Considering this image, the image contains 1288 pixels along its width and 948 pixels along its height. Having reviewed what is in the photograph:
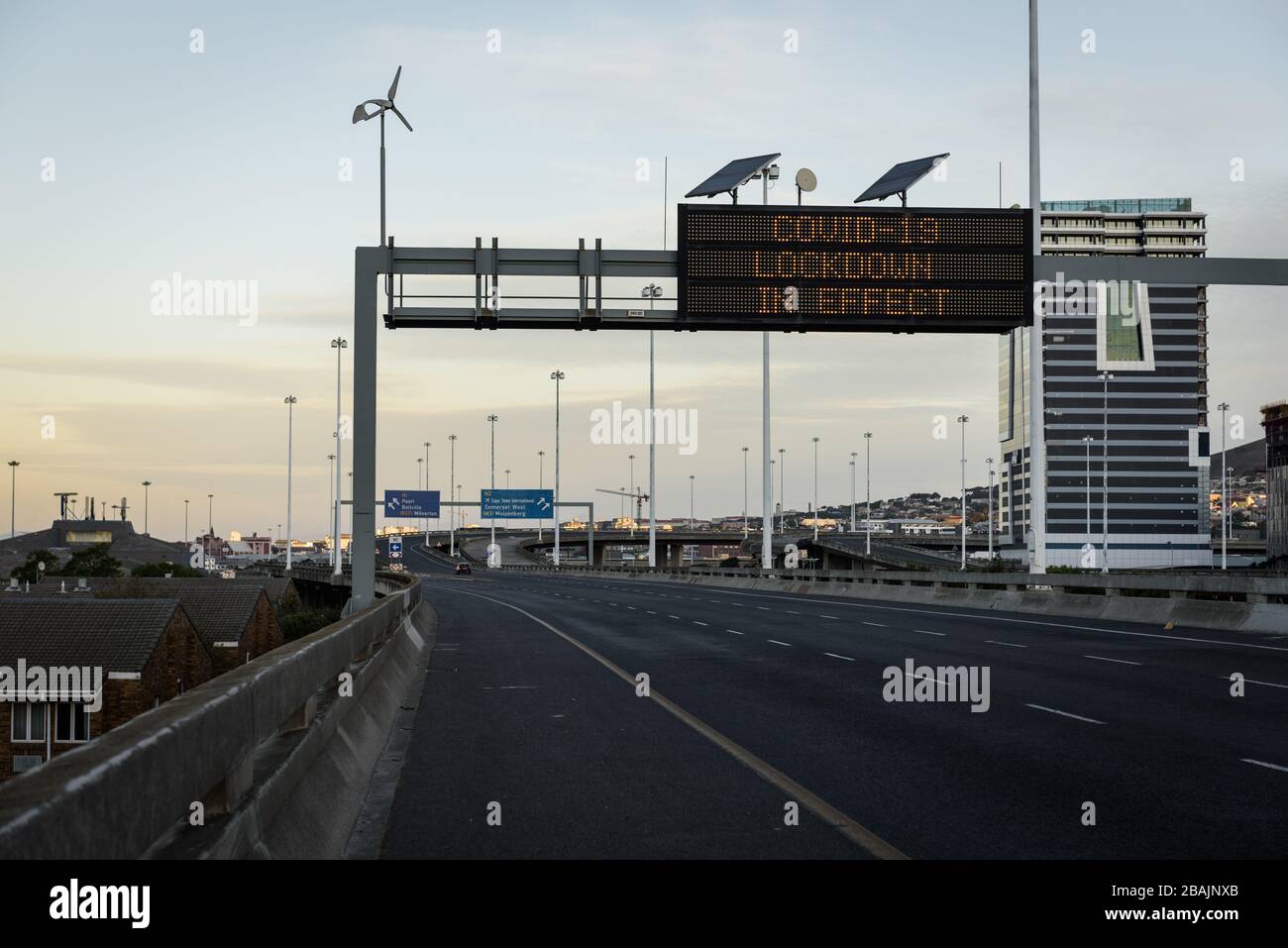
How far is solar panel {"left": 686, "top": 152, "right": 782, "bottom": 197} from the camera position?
26.5 metres

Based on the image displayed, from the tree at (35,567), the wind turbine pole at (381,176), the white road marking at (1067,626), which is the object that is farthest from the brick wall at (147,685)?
the tree at (35,567)

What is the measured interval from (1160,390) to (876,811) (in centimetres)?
20352

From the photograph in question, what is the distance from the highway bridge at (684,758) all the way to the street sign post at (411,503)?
88743mm

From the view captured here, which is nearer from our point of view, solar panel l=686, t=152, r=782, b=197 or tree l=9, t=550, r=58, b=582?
solar panel l=686, t=152, r=782, b=197

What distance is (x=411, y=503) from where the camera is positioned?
371ft

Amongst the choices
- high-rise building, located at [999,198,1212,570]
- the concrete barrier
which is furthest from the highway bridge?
high-rise building, located at [999,198,1212,570]

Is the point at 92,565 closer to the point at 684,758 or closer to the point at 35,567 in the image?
the point at 35,567

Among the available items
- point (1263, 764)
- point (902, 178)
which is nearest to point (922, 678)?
point (1263, 764)

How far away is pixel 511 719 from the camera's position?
14.6m

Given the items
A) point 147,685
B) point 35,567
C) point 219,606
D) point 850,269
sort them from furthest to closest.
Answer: point 35,567
point 219,606
point 147,685
point 850,269

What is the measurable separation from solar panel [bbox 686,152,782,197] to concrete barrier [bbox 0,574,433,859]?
17085 mm

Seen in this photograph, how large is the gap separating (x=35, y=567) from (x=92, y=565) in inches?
274

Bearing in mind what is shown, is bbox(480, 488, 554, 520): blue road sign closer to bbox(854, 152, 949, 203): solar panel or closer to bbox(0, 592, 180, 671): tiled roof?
bbox(0, 592, 180, 671): tiled roof
